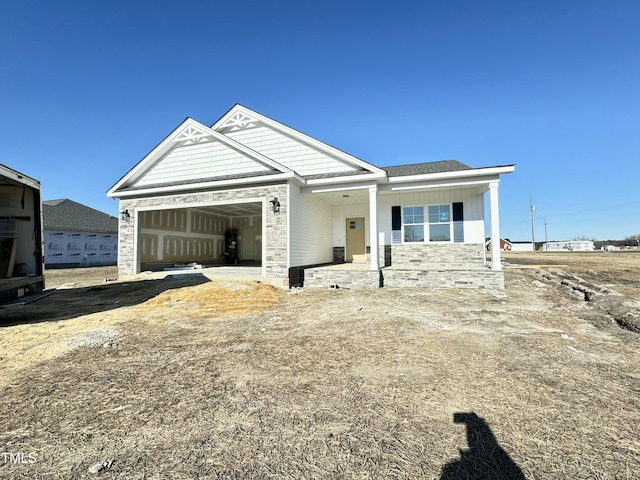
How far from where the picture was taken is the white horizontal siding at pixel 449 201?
40.9 ft

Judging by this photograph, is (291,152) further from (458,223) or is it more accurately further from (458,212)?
(458,223)

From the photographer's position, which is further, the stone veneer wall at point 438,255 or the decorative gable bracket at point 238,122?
the decorative gable bracket at point 238,122

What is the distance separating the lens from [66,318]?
6.74 meters

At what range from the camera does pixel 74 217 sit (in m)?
25.5

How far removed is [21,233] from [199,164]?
598 cm

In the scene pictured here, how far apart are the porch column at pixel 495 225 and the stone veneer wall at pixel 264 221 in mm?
7063

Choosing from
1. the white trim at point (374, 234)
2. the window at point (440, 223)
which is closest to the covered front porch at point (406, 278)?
the white trim at point (374, 234)

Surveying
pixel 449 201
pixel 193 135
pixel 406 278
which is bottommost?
pixel 406 278

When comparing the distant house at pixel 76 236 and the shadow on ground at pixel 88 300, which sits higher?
the distant house at pixel 76 236

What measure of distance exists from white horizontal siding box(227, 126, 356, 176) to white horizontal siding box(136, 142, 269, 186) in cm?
161

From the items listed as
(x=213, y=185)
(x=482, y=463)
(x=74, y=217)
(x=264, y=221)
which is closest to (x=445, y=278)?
(x=264, y=221)

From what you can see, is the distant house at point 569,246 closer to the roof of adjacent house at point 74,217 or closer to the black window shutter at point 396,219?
the black window shutter at point 396,219

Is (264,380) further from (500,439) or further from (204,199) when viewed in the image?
(204,199)

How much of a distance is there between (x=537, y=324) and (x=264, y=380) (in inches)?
213
